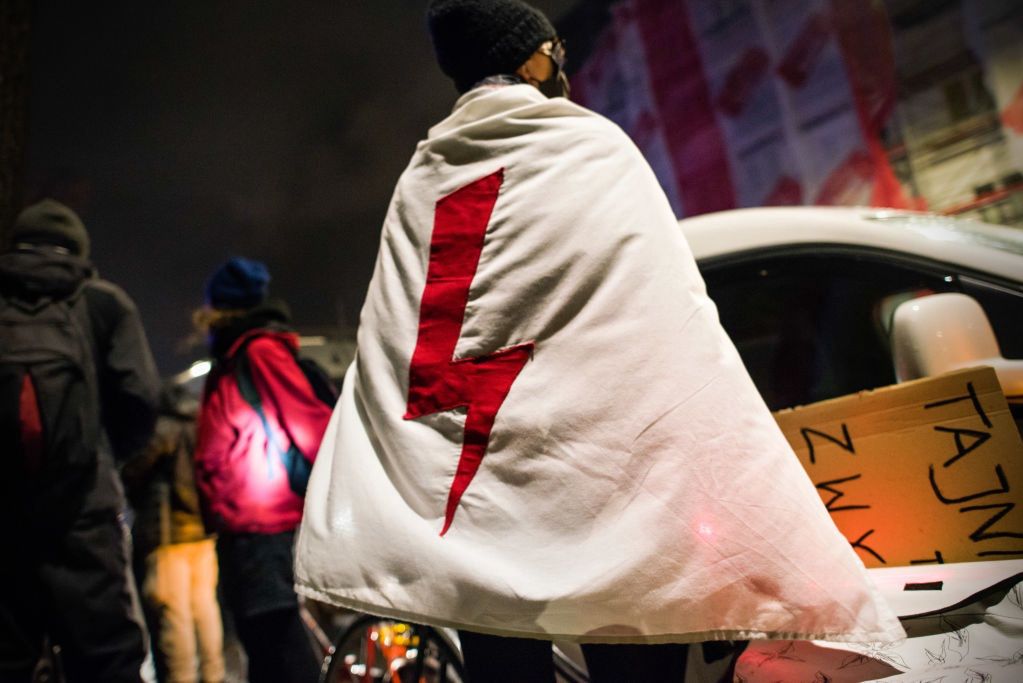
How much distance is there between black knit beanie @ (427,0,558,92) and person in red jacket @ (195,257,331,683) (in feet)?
4.82

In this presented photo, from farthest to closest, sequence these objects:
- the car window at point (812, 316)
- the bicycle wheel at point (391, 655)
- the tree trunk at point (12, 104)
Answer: the tree trunk at point (12, 104) → the bicycle wheel at point (391, 655) → the car window at point (812, 316)

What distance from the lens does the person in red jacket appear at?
2375mm

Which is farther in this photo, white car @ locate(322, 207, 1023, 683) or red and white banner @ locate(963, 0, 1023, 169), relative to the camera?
red and white banner @ locate(963, 0, 1023, 169)

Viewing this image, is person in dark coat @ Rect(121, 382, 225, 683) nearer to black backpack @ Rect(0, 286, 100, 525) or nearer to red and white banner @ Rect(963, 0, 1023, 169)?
black backpack @ Rect(0, 286, 100, 525)

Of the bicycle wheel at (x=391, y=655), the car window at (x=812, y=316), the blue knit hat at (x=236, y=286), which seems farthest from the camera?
the blue knit hat at (x=236, y=286)

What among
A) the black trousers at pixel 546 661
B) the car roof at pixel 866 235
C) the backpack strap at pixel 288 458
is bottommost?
the black trousers at pixel 546 661

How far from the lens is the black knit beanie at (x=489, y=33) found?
152 centimetres

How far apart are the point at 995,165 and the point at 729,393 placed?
7931 mm

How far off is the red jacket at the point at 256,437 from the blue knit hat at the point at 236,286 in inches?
8.7

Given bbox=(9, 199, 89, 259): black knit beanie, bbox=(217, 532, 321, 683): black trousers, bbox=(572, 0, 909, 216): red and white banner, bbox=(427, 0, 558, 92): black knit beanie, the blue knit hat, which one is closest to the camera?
bbox=(427, 0, 558, 92): black knit beanie

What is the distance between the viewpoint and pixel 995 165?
7074 mm

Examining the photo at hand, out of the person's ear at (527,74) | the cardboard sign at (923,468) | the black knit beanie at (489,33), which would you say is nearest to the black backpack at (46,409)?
the black knit beanie at (489,33)

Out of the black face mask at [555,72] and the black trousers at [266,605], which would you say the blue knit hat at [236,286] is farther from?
the black face mask at [555,72]

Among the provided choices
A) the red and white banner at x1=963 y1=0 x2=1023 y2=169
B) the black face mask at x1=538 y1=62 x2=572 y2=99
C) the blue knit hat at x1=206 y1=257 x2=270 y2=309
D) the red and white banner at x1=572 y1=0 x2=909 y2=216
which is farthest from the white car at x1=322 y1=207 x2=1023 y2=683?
the red and white banner at x1=572 y1=0 x2=909 y2=216
